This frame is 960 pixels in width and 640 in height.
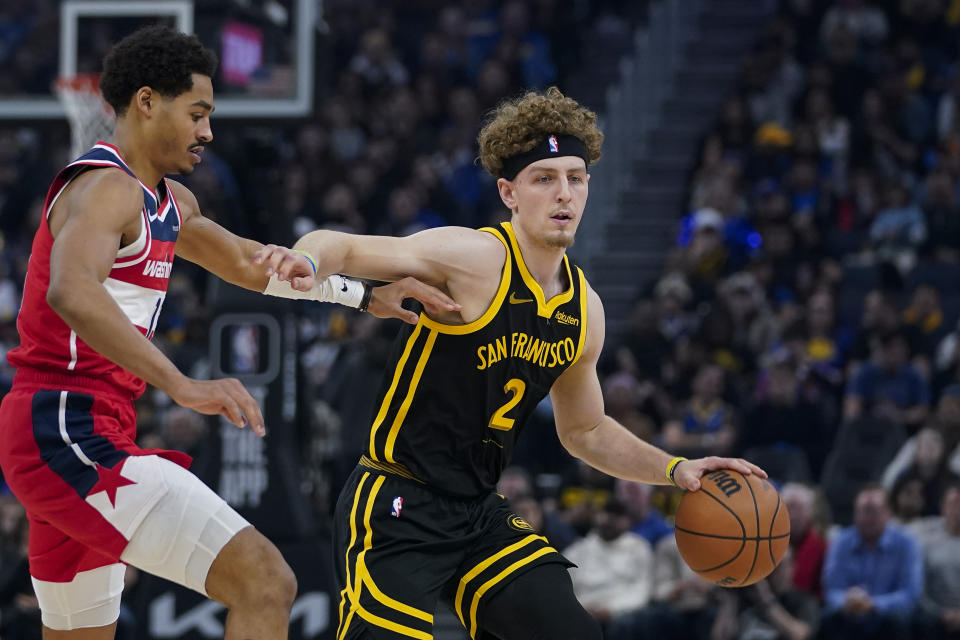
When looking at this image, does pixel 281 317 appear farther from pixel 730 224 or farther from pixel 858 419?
pixel 730 224

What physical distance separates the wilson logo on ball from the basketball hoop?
4.48 metres

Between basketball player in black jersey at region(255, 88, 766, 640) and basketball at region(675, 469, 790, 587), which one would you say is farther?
basketball at region(675, 469, 790, 587)

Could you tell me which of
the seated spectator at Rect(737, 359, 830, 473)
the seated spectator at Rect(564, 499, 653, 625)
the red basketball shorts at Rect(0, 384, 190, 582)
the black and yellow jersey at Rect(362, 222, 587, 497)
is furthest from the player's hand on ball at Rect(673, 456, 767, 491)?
the seated spectator at Rect(737, 359, 830, 473)

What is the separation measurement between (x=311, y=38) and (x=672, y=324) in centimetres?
499

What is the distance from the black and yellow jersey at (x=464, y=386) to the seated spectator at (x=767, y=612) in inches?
165

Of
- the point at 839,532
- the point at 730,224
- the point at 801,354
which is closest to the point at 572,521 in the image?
the point at 839,532

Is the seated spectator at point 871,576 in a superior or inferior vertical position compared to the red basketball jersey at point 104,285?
inferior

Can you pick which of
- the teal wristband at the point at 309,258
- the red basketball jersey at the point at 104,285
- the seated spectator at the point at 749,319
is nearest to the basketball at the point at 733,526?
the teal wristband at the point at 309,258

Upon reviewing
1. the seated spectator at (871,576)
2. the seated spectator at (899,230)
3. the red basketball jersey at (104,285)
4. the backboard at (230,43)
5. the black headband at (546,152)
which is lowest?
the seated spectator at (871,576)

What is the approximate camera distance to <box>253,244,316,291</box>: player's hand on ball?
399cm

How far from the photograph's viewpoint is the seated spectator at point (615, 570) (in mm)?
8914

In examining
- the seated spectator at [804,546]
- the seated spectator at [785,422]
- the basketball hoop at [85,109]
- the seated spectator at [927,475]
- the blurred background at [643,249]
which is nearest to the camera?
the basketball hoop at [85,109]

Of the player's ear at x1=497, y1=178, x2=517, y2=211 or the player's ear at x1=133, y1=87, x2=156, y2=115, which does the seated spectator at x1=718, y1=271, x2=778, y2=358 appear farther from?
the player's ear at x1=133, y1=87, x2=156, y2=115

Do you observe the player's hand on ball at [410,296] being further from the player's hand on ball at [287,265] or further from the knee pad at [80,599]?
the knee pad at [80,599]
